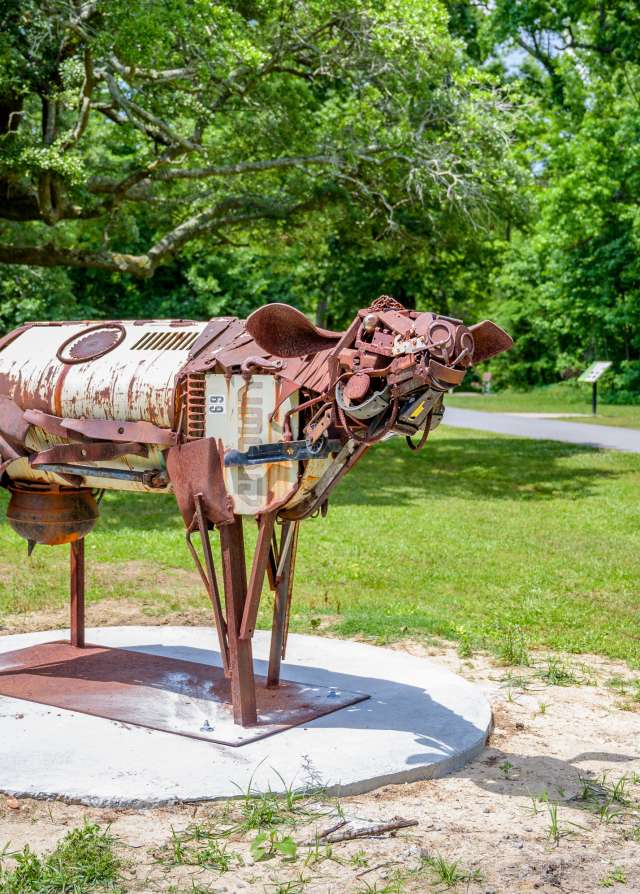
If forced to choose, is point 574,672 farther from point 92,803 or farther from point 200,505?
point 92,803

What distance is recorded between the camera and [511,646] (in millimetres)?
7305

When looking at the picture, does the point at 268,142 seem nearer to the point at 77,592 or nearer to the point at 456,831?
the point at 77,592

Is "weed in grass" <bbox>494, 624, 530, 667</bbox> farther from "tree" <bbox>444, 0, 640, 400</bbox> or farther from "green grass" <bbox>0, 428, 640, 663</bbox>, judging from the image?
"tree" <bbox>444, 0, 640, 400</bbox>

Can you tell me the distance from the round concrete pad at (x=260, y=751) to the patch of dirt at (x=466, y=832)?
0.09m

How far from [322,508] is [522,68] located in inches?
1487

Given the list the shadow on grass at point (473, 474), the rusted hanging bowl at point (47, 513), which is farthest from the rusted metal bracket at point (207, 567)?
the shadow on grass at point (473, 474)

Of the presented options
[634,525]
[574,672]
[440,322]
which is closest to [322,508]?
[440,322]

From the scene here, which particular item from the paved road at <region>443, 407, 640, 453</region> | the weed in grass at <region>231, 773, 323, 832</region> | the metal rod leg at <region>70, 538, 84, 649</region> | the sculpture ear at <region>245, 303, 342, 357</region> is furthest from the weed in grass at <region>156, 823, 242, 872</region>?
the paved road at <region>443, 407, 640, 453</region>

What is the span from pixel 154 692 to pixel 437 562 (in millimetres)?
5289

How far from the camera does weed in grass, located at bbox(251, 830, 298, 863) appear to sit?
4.13 m

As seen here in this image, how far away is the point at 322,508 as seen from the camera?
5.49 meters

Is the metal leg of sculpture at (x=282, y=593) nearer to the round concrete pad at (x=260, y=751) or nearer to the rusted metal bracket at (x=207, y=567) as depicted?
the round concrete pad at (x=260, y=751)

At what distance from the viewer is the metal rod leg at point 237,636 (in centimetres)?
529

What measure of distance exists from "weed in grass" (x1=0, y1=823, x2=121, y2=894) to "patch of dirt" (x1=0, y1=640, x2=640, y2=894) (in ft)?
0.25
